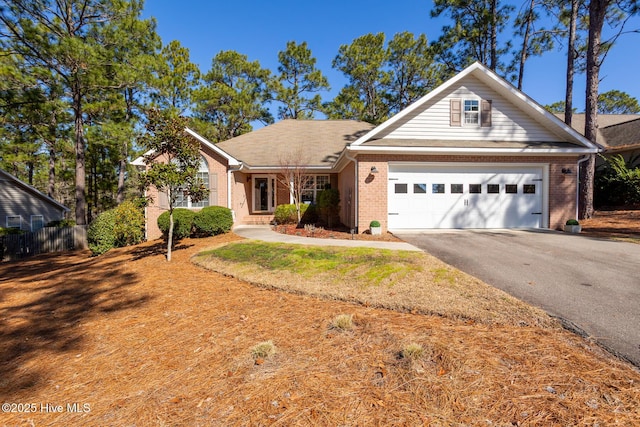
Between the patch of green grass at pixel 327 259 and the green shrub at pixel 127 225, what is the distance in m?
5.38

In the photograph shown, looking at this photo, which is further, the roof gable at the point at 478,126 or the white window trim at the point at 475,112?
the white window trim at the point at 475,112

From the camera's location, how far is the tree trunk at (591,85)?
40.4 feet

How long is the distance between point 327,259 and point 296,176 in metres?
7.79

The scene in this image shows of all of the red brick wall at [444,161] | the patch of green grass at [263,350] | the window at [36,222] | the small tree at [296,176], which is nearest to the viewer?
the patch of green grass at [263,350]

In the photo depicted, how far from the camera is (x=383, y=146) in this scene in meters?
10.2

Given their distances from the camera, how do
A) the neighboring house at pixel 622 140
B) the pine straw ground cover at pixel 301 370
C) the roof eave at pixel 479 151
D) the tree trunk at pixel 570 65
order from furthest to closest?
the neighboring house at pixel 622 140, the tree trunk at pixel 570 65, the roof eave at pixel 479 151, the pine straw ground cover at pixel 301 370

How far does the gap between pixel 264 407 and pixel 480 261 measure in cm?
582

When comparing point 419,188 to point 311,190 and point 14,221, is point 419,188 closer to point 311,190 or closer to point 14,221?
point 311,190

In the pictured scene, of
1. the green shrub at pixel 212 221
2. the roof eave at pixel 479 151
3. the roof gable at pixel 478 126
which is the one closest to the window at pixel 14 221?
the green shrub at pixel 212 221

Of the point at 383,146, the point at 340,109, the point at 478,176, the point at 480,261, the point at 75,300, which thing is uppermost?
the point at 340,109

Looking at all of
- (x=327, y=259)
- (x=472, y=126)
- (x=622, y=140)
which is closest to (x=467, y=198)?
(x=472, y=126)

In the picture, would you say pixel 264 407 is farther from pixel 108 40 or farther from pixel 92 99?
pixel 92 99

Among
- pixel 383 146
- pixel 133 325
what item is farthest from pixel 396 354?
pixel 383 146

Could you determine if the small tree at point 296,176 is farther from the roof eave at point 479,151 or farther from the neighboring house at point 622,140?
the neighboring house at point 622,140
